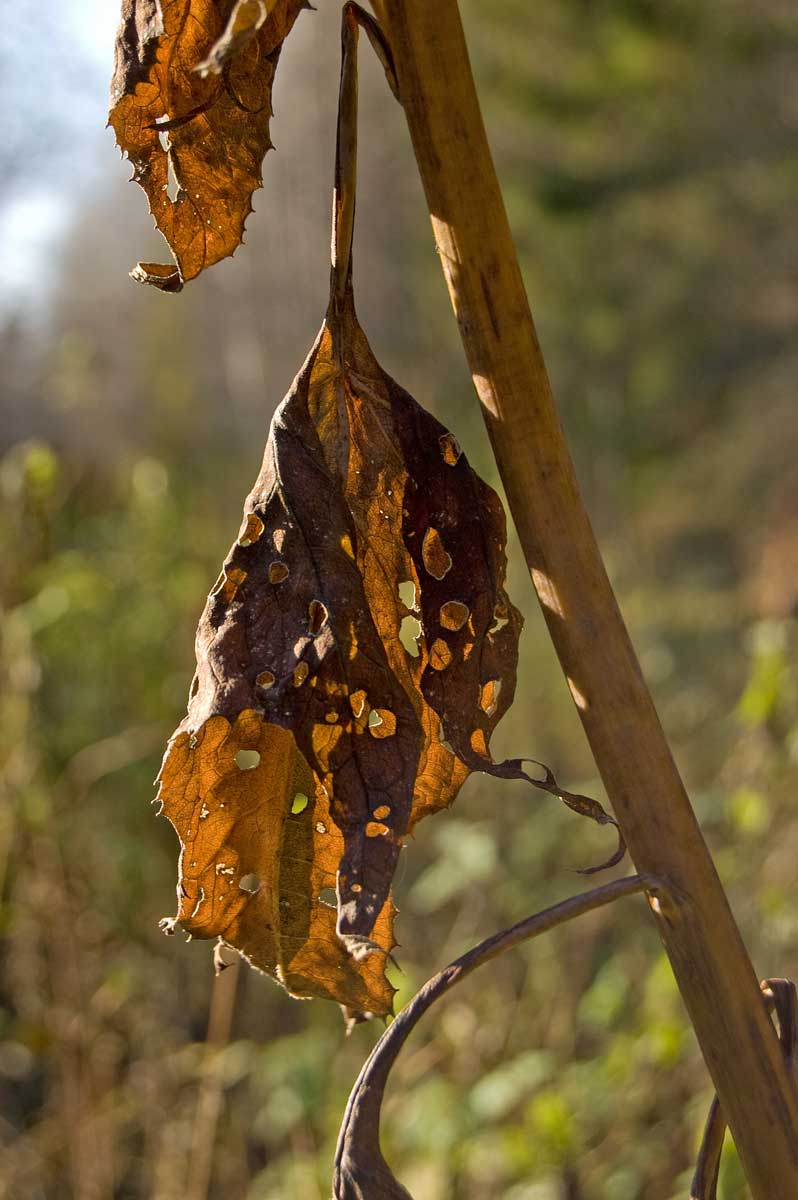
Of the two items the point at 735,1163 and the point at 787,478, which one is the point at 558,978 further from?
the point at 787,478

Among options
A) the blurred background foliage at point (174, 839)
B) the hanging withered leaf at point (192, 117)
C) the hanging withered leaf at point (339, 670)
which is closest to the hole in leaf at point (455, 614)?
the hanging withered leaf at point (339, 670)

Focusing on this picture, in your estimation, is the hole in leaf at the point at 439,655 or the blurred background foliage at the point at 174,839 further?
the blurred background foliage at the point at 174,839

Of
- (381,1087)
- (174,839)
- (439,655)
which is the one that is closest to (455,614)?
(439,655)

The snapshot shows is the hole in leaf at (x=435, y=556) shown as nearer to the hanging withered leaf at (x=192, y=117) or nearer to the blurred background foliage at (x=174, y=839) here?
the hanging withered leaf at (x=192, y=117)

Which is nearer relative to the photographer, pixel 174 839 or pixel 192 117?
pixel 192 117

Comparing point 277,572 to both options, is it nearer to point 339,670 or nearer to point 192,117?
point 339,670

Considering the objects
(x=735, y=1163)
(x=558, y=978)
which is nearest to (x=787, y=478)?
(x=558, y=978)

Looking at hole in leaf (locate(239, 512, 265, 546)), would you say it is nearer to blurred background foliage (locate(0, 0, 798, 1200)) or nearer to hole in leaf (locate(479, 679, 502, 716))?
hole in leaf (locate(479, 679, 502, 716))
